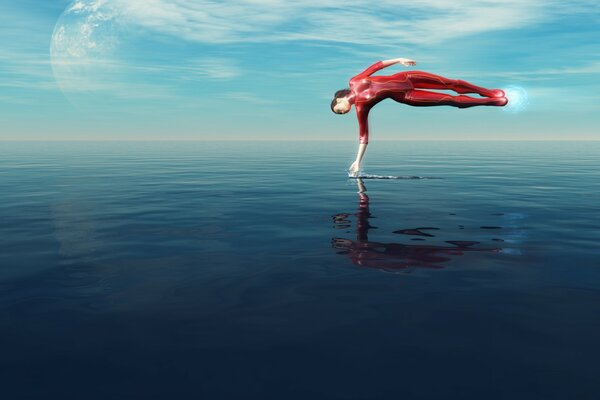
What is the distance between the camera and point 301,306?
577 cm

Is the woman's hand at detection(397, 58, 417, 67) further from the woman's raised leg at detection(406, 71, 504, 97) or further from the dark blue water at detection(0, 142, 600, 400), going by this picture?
the dark blue water at detection(0, 142, 600, 400)

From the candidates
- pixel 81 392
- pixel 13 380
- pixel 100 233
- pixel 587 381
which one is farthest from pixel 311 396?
pixel 100 233

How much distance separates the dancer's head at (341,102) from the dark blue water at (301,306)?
3.45m

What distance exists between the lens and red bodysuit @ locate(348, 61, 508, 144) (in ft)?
41.9

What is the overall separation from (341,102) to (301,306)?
8993mm

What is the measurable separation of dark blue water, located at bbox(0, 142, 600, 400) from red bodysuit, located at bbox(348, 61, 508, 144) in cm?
325

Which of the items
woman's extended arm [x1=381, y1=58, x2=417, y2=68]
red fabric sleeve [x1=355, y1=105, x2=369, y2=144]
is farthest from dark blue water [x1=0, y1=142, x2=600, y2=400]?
woman's extended arm [x1=381, y1=58, x2=417, y2=68]

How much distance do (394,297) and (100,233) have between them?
282 inches

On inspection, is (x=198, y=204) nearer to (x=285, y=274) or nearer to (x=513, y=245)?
(x=285, y=274)

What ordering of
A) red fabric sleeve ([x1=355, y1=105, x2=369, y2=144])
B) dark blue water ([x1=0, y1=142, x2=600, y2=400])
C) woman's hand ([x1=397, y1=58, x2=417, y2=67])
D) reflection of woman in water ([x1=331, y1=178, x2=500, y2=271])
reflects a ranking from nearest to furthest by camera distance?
1. dark blue water ([x1=0, y1=142, x2=600, y2=400])
2. reflection of woman in water ([x1=331, y1=178, x2=500, y2=271])
3. woman's hand ([x1=397, y1=58, x2=417, y2=67])
4. red fabric sleeve ([x1=355, y1=105, x2=369, y2=144])

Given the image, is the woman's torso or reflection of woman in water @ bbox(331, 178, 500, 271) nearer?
reflection of woman in water @ bbox(331, 178, 500, 271)

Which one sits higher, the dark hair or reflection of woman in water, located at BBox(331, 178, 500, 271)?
the dark hair

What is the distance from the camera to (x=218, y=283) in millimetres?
6660

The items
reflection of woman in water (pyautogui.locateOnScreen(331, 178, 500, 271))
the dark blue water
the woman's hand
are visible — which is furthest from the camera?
the woman's hand
